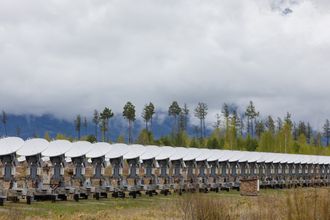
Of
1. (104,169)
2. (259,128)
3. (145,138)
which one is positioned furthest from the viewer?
(259,128)

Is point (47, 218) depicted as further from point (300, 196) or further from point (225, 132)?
point (225, 132)

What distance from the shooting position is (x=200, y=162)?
4406 cm

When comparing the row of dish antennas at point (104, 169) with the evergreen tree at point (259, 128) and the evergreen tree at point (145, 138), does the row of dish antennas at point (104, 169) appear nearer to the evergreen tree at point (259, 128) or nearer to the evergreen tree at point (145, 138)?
the evergreen tree at point (145, 138)

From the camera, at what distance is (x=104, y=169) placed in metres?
34.0

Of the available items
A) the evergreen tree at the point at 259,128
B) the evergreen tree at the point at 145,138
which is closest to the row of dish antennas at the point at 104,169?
the evergreen tree at the point at 145,138

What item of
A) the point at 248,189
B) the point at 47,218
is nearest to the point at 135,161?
the point at 248,189

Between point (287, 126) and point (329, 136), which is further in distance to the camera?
point (329, 136)

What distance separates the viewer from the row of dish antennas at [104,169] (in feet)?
89.9

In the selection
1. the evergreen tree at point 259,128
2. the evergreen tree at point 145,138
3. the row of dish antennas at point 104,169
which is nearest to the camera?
the row of dish antennas at point 104,169

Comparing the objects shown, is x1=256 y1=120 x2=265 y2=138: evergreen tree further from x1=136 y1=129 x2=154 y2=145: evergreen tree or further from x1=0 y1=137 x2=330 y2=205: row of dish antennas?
x1=0 y1=137 x2=330 y2=205: row of dish antennas

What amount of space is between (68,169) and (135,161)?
4.85m

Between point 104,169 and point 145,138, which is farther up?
point 145,138

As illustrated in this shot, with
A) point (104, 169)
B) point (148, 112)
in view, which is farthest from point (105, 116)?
point (104, 169)

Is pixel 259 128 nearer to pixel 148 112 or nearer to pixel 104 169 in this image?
pixel 148 112
